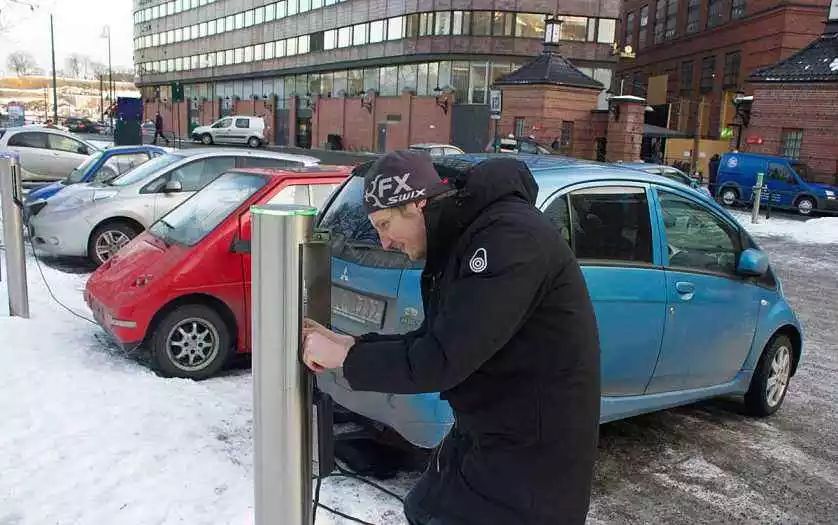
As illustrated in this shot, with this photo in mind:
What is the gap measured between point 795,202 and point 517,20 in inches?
1054

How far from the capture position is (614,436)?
4848 mm

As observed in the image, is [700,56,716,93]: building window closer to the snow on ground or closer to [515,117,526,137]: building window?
[515,117,526,137]: building window

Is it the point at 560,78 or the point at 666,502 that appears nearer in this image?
the point at 666,502

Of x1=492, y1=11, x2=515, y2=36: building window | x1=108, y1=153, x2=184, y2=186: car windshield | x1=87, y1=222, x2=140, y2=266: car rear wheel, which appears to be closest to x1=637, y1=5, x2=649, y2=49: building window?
x1=492, y1=11, x2=515, y2=36: building window

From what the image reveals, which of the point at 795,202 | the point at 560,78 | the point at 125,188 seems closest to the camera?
the point at 125,188

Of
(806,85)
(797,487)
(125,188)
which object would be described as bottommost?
(797,487)

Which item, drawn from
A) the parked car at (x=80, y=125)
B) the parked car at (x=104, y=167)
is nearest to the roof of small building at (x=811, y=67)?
the parked car at (x=104, y=167)

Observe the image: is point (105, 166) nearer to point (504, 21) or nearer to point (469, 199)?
point (469, 199)

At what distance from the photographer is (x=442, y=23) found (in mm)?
46469

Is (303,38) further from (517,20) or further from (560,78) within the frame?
(560,78)

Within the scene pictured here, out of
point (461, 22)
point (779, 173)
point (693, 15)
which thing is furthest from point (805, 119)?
point (693, 15)

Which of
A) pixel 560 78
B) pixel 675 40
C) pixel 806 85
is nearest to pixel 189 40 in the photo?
pixel 675 40

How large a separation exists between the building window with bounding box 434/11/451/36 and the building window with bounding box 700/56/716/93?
56.8 ft

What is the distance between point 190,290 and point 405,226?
3956 millimetres
